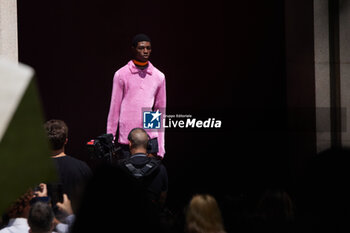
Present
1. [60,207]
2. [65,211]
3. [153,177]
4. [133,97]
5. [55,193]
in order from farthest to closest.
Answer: [133,97], [153,177], [55,193], [65,211], [60,207]

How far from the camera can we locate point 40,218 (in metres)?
3.78

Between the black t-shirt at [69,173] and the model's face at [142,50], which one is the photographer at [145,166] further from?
the model's face at [142,50]

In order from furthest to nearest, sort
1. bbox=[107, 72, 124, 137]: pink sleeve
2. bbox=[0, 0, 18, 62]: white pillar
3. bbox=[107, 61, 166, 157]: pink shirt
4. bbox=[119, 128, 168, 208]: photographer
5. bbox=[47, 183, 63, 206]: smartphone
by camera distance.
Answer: bbox=[0, 0, 18, 62]: white pillar
bbox=[107, 72, 124, 137]: pink sleeve
bbox=[107, 61, 166, 157]: pink shirt
bbox=[119, 128, 168, 208]: photographer
bbox=[47, 183, 63, 206]: smartphone

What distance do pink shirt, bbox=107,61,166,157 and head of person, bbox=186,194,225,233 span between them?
2.64 metres

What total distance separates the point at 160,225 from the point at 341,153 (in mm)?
508

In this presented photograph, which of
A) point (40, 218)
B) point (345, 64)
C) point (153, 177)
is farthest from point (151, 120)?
point (40, 218)

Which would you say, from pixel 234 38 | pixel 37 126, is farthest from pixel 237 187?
pixel 37 126

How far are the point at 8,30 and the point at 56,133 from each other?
2.80m

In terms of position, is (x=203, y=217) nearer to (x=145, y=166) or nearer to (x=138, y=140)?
(x=145, y=166)

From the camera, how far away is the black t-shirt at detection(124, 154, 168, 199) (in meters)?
5.49

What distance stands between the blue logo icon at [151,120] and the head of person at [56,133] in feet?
7.02

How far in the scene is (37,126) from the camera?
108cm

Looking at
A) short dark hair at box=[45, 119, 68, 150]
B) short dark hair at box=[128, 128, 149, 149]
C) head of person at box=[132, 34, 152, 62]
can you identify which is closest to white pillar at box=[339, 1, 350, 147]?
head of person at box=[132, 34, 152, 62]

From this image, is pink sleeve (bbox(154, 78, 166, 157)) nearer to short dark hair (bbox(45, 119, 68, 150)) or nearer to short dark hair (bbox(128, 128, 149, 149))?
short dark hair (bbox(128, 128, 149, 149))
